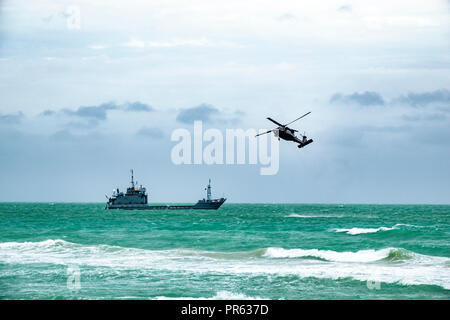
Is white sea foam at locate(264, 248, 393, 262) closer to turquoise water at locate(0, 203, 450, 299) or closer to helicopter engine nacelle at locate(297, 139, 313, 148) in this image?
turquoise water at locate(0, 203, 450, 299)

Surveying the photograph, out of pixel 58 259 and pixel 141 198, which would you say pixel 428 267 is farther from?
pixel 141 198

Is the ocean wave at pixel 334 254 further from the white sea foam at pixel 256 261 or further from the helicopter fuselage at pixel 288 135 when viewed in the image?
the helicopter fuselage at pixel 288 135

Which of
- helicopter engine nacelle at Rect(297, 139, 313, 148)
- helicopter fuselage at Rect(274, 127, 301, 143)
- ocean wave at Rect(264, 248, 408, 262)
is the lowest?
ocean wave at Rect(264, 248, 408, 262)

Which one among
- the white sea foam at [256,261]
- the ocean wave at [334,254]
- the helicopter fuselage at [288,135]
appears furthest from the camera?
the ocean wave at [334,254]

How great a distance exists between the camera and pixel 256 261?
12.2 m

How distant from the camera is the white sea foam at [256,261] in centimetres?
993

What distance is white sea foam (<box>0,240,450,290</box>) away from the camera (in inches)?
391

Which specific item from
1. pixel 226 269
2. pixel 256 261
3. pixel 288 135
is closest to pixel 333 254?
pixel 256 261

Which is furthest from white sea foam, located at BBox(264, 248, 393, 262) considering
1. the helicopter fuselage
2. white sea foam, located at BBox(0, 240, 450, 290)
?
the helicopter fuselage

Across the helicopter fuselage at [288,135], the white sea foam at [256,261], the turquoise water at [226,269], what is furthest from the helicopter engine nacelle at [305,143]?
the white sea foam at [256,261]

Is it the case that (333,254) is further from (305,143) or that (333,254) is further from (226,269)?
(305,143)
